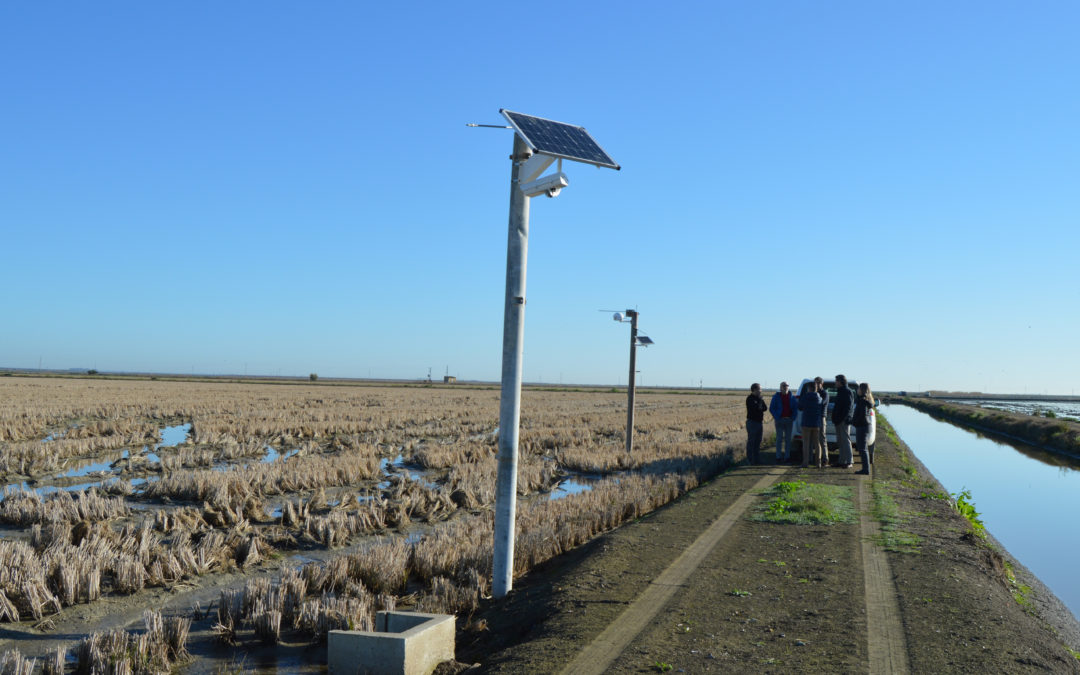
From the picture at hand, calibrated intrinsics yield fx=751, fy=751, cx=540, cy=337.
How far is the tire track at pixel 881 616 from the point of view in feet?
17.5

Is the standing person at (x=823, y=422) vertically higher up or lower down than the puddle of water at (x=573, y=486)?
higher up

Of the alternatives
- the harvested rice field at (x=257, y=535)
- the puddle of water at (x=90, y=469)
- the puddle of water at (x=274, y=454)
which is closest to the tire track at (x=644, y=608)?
the harvested rice field at (x=257, y=535)

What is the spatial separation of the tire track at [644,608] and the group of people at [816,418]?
6639 mm

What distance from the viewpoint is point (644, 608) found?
259 inches

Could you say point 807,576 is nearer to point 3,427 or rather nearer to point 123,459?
point 123,459

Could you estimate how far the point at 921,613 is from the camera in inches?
257

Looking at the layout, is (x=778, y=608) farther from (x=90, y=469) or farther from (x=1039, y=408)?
(x=1039, y=408)

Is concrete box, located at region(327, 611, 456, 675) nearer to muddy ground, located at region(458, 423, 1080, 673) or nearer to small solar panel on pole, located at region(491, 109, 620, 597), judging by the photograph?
muddy ground, located at region(458, 423, 1080, 673)

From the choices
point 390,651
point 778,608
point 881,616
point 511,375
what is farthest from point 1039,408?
point 390,651

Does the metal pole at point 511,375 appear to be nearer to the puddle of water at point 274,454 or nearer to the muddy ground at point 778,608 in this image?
the muddy ground at point 778,608

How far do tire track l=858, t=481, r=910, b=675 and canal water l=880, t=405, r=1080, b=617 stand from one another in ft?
9.58

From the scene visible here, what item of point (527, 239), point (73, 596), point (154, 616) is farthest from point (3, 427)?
point (527, 239)

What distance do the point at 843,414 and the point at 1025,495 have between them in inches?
303

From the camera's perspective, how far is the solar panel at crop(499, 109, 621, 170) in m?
7.03
